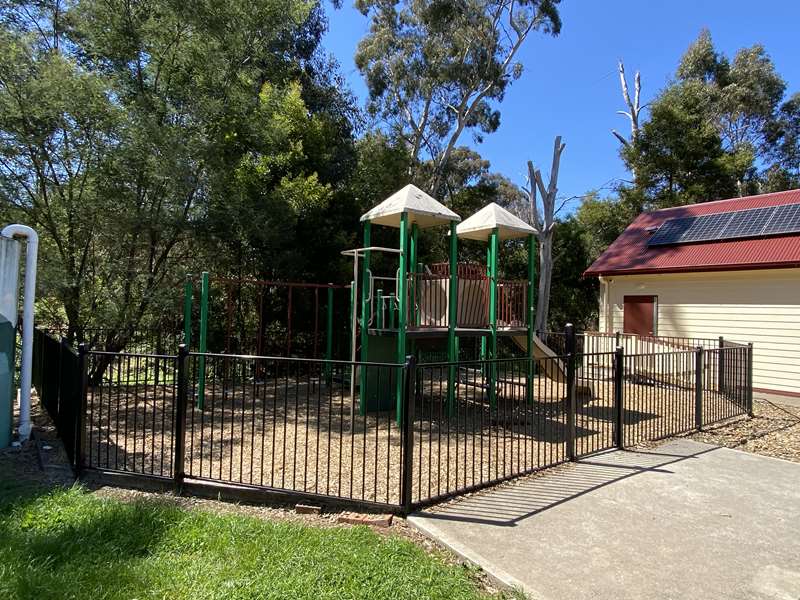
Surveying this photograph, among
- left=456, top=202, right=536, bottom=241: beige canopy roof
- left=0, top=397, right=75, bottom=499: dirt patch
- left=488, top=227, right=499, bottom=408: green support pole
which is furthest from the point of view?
left=456, top=202, right=536, bottom=241: beige canopy roof

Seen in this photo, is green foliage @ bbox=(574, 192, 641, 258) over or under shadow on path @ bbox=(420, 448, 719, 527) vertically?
over

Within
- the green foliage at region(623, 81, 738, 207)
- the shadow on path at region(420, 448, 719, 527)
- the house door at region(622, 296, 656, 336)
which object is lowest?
the shadow on path at region(420, 448, 719, 527)

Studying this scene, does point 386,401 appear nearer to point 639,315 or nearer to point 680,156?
point 639,315

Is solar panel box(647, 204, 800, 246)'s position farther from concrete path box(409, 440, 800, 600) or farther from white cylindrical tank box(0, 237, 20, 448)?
white cylindrical tank box(0, 237, 20, 448)

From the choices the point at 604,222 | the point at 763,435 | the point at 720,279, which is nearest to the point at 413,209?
the point at 763,435

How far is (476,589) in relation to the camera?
307 cm

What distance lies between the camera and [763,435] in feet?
24.5

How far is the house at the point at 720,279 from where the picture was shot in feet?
36.1

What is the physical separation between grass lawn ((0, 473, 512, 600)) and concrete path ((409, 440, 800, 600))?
0.50m

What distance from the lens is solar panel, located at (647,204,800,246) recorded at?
1216 centimetres

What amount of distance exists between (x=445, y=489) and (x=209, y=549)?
2.16 metres

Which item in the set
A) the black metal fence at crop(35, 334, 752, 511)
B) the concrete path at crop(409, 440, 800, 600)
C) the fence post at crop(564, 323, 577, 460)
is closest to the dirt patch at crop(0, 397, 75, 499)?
the black metal fence at crop(35, 334, 752, 511)

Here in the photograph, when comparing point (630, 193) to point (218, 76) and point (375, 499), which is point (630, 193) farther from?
point (375, 499)

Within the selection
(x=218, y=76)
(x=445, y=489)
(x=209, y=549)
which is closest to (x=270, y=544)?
(x=209, y=549)
